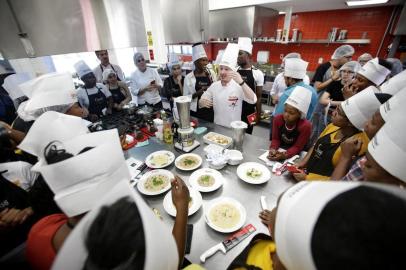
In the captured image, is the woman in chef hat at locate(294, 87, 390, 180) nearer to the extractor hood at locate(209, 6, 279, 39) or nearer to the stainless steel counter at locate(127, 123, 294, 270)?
the stainless steel counter at locate(127, 123, 294, 270)

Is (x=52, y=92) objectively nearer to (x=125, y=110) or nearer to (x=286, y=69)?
(x=125, y=110)

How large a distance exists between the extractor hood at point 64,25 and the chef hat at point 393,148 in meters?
2.26

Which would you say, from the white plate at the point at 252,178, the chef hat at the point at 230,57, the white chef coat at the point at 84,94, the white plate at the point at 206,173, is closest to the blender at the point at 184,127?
the white plate at the point at 206,173

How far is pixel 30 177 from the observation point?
1.42m

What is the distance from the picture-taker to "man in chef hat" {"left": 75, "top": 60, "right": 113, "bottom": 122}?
3105mm

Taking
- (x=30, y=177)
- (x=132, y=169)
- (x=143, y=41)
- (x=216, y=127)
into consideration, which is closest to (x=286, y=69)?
(x=216, y=127)

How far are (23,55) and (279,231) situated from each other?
2.01 metres

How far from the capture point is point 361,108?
1.43 meters

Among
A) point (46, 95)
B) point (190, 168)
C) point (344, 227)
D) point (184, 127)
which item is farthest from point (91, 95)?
point (344, 227)

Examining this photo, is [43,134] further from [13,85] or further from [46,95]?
[13,85]

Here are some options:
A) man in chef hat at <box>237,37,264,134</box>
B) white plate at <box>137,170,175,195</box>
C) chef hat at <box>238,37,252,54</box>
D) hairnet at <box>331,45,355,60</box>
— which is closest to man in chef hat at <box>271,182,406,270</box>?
white plate at <box>137,170,175,195</box>

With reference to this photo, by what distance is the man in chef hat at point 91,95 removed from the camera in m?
3.11

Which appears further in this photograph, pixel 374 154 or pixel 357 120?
pixel 357 120

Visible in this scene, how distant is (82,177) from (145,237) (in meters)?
0.46
